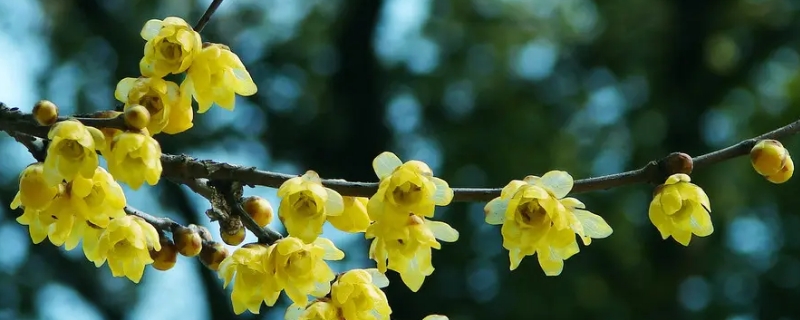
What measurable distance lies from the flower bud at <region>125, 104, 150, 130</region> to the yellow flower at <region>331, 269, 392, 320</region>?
Result: 11.0 inches

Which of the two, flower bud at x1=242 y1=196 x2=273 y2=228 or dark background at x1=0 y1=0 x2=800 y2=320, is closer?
flower bud at x1=242 y1=196 x2=273 y2=228

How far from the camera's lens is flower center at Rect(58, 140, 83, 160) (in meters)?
0.81

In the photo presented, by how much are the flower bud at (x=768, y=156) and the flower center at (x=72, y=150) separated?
0.64 m

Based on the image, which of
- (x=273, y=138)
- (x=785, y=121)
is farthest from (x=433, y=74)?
(x=785, y=121)

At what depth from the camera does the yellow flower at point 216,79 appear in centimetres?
96

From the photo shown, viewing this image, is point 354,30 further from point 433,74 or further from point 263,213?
point 263,213

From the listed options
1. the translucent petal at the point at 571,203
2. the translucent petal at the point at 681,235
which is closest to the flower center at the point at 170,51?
the translucent petal at the point at 571,203

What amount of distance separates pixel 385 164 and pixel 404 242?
79mm

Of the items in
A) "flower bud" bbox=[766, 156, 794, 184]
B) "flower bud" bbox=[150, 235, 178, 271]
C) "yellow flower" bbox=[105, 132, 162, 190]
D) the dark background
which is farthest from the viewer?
the dark background

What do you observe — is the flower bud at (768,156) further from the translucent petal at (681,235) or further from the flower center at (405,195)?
the flower center at (405,195)

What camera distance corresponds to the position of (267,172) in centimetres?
86

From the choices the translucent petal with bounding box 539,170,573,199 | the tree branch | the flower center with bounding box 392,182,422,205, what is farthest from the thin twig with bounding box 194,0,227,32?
the translucent petal with bounding box 539,170,573,199

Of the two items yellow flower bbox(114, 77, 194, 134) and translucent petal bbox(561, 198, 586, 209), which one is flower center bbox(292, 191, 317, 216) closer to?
yellow flower bbox(114, 77, 194, 134)

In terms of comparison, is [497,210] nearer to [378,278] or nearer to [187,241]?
[378,278]
